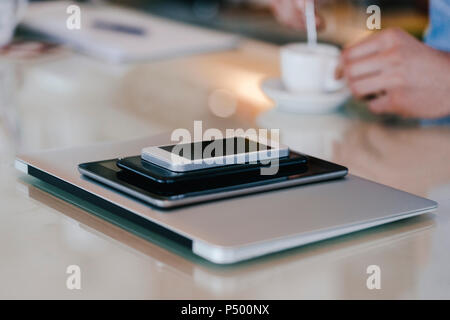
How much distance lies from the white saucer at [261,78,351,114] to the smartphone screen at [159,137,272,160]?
344 mm

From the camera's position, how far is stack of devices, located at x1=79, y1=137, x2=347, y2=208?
2.00ft

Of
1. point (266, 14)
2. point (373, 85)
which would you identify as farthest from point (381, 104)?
point (266, 14)

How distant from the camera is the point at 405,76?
102cm

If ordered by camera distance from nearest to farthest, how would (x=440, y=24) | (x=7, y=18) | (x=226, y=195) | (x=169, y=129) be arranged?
(x=226, y=195), (x=169, y=129), (x=440, y=24), (x=7, y=18)

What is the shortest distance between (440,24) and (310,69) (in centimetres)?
30

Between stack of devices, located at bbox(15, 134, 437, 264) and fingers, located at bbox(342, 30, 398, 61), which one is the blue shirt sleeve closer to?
fingers, located at bbox(342, 30, 398, 61)

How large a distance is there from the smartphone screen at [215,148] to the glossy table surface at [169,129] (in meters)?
0.09

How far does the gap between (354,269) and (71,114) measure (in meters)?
0.57

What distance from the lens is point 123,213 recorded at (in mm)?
611

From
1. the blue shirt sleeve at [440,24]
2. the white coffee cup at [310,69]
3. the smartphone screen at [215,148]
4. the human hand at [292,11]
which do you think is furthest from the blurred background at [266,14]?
the smartphone screen at [215,148]

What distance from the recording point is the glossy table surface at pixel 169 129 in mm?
530

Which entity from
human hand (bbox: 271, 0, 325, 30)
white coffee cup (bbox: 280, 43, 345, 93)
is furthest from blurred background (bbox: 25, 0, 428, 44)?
white coffee cup (bbox: 280, 43, 345, 93)

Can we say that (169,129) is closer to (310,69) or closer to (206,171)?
(310,69)

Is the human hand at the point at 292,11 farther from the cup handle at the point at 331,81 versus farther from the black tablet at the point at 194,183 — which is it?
the black tablet at the point at 194,183
